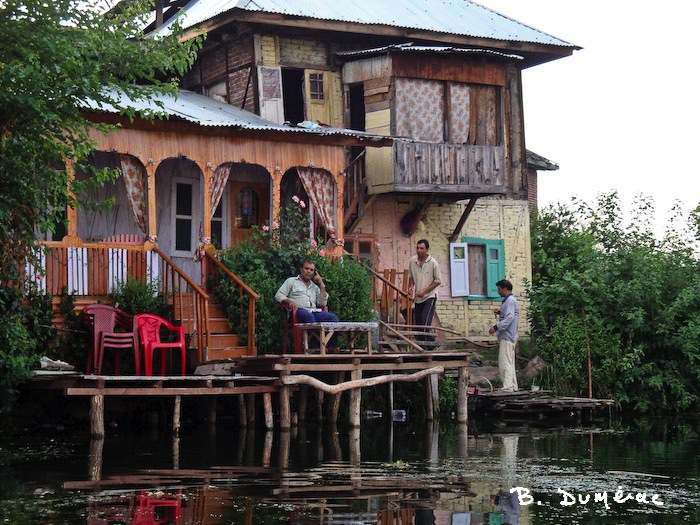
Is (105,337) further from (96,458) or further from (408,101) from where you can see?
(408,101)

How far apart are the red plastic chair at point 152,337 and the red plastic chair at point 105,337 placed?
0.48ft

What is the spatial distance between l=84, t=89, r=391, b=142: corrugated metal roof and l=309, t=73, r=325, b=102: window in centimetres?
212

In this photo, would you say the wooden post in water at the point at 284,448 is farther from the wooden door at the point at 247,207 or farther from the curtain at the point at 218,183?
the wooden door at the point at 247,207

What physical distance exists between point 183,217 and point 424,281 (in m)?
4.95

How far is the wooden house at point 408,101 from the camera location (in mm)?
26188

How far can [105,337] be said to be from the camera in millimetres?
18906

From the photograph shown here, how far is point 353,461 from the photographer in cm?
1480

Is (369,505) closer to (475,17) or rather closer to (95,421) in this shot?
(95,421)

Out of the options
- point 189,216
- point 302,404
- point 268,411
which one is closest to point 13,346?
point 268,411

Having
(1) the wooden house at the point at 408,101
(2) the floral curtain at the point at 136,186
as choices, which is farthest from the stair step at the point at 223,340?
(1) the wooden house at the point at 408,101

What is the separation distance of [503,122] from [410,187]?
3529 millimetres

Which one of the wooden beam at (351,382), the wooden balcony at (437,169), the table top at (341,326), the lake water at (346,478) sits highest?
the wooden balcony at (437,169)

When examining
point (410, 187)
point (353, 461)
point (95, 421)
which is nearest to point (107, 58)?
point (95, 421)

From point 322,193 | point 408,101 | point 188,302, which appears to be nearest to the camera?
point 188,302
